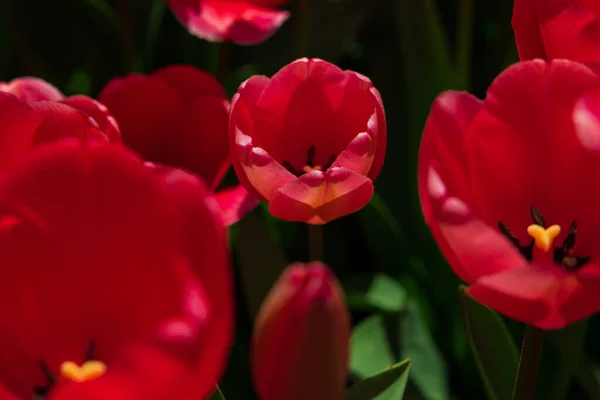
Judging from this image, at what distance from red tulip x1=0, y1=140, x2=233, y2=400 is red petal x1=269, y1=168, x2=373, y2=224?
0.10 metres

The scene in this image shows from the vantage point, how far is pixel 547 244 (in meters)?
0.41

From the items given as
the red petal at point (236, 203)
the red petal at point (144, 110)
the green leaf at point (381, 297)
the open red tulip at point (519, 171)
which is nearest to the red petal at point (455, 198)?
the open red tulip at point (519, 171)

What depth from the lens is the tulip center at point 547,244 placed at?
41cm

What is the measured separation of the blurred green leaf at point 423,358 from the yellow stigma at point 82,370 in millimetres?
381

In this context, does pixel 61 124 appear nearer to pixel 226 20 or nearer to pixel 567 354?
pixel 226 20

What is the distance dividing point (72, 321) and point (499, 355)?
0.28 m

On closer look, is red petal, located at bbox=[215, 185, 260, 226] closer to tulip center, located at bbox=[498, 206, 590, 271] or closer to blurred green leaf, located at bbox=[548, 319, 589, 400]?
tulip center, located at bbox=[498, 206, 590, 271]

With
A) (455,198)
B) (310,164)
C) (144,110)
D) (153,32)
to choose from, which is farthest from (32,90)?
(153,32)

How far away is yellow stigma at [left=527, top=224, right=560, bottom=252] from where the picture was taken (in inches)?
16.2

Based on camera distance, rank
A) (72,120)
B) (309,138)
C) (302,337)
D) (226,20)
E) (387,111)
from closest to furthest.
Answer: (302,337) → (72,120) → (309,138) → (226,20) → (387,111)

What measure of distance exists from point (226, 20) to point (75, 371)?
354 millimetres

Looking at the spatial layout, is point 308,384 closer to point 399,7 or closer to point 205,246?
point 205,246

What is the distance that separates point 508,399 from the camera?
0.51 metres

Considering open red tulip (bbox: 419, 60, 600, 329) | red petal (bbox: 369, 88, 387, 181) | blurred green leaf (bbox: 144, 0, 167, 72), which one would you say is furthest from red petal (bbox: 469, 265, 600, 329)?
blurred green leaf (bbox: 144, 0, 167, 72)
